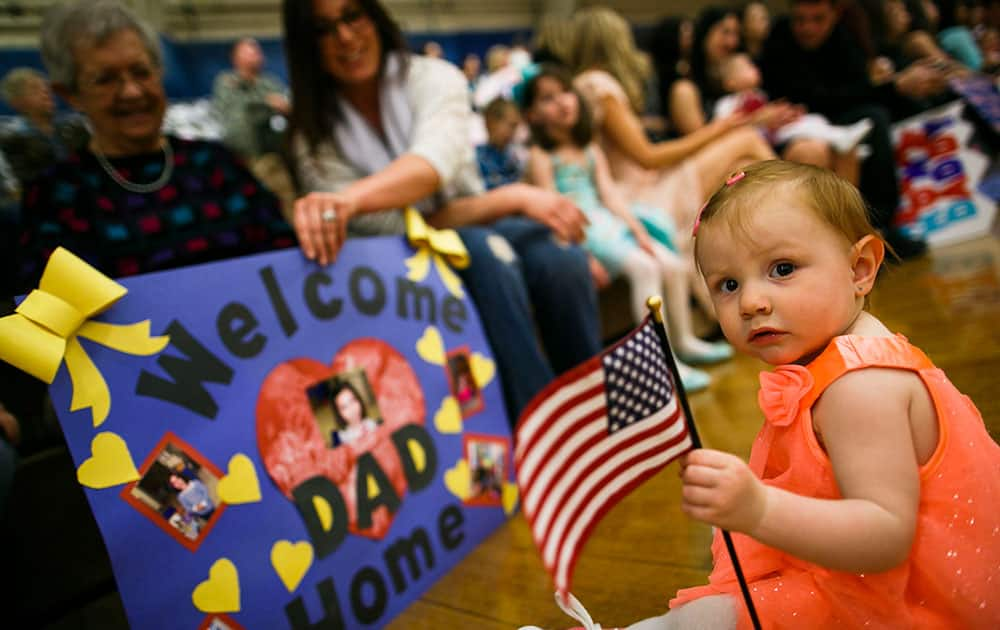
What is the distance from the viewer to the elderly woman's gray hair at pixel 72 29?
1201 mm

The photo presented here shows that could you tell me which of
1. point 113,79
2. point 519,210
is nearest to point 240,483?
point 113,79

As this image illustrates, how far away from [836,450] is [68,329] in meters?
0.90

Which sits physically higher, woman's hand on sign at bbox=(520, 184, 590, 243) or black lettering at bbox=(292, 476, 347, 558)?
woman's hand on sign at bbox=(520, 184, 590, 243)

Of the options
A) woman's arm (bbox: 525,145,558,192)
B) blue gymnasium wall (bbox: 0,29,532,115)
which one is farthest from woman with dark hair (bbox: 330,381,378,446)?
blue gymnasium wall (bbox: 0,29,532,115)

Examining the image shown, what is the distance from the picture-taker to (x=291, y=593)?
3.13 feet

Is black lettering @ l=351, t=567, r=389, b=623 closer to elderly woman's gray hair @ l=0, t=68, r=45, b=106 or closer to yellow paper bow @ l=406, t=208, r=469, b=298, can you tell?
yellow paper bow @ l=406, t=208, r=469, b=298

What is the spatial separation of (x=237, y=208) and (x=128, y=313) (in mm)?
542

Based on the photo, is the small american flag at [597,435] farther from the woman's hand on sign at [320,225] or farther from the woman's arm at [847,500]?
the woman's hand on sign at [320,225]

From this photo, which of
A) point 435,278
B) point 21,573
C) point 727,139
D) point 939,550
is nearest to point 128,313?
point 21,573

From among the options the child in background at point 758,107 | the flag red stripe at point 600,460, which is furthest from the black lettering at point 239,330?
the child in background at point 758,107

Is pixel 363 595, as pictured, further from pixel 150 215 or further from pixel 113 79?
pixel 113 79

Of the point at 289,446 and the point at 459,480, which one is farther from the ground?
the point at 289,446

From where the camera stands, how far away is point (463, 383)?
4.48 feet

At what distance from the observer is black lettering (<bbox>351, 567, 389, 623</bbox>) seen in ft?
3.36
